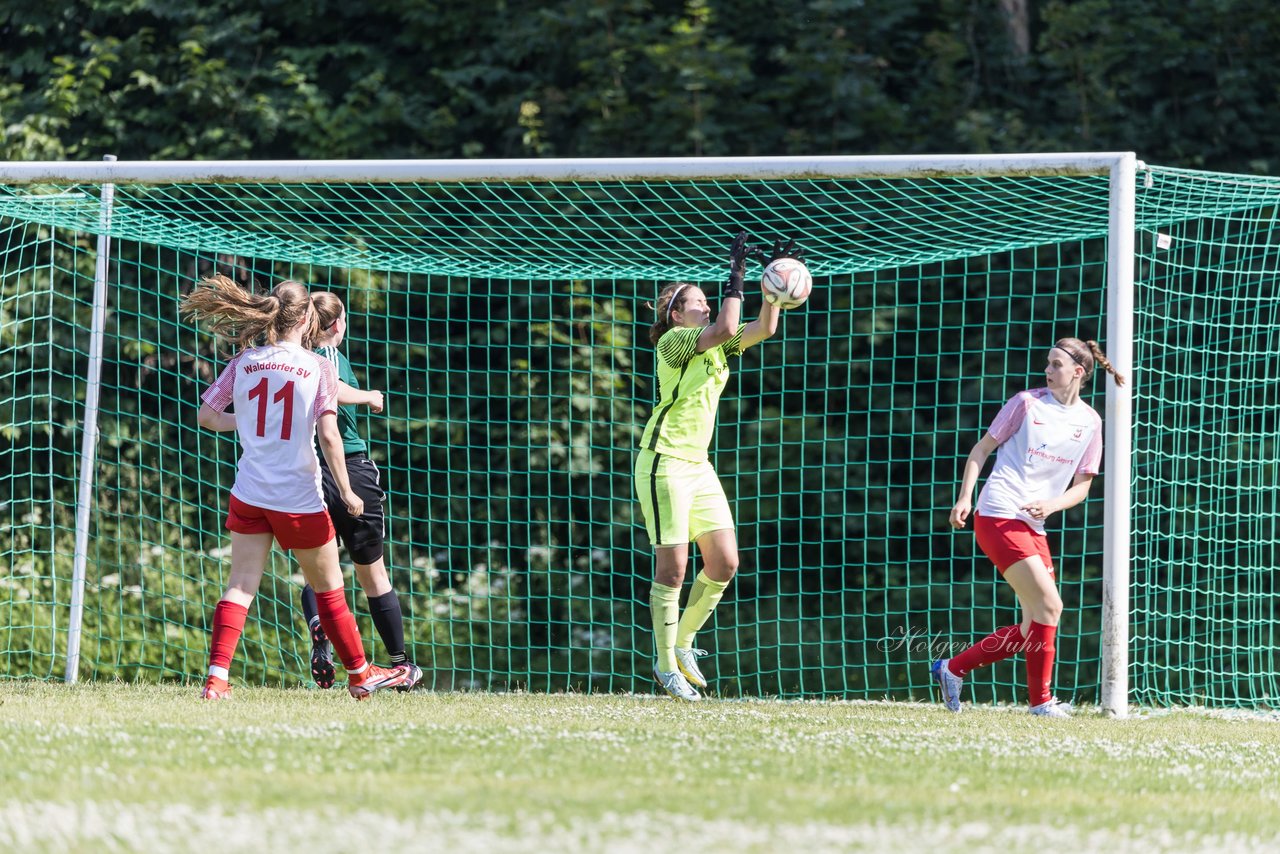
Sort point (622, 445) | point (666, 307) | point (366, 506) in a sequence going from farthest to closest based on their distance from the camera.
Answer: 1. point (622, 445)
2. point (666, 307)
3. point (366, 506)

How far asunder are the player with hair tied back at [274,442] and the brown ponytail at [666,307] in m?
1.48

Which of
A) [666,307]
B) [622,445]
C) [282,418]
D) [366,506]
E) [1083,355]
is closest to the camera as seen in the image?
[282,418]

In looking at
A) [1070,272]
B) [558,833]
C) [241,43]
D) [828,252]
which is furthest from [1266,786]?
[241,43]

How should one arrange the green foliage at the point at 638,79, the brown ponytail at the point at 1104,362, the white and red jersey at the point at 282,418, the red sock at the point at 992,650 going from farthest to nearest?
the green foliage at the point at 638,79 → the red sock at the point at 992,650 → the brown ponytail at the point at 1104,362 → the white and red jersey at the point at 282,418

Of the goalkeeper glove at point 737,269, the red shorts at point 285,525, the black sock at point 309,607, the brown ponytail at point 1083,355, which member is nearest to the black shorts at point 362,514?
the red shorts at point 285,525

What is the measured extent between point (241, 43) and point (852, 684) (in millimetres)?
6862

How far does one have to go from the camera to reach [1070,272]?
34.3 ft

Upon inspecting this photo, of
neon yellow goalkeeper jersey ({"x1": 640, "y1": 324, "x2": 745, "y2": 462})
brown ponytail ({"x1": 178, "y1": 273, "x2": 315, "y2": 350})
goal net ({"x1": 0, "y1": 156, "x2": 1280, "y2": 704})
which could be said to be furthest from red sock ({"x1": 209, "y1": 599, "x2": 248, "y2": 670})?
goal net ({"x1": 0, "y1": 156, "x2": 1280, "y2": 704})

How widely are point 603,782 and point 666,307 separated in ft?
9.45

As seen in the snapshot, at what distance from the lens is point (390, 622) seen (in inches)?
262

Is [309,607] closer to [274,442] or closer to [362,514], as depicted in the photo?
[362,514]

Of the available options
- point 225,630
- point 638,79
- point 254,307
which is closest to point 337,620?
point 225,630

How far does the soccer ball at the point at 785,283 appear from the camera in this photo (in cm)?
639

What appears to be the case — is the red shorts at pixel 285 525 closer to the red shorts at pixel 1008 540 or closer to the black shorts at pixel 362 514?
the black shorts at pixel 362 514
